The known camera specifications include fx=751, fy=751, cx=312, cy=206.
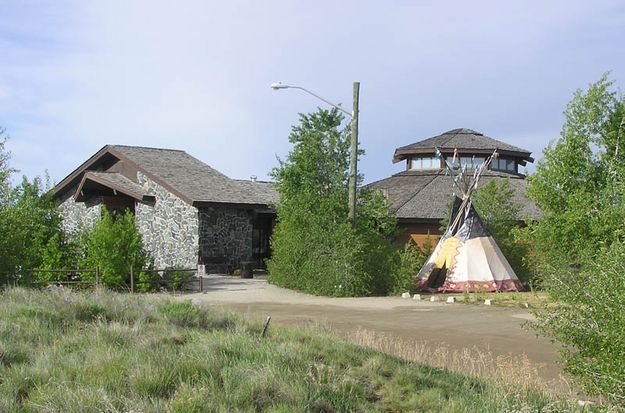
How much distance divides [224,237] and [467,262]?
39.3ft

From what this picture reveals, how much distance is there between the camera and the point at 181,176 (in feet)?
111

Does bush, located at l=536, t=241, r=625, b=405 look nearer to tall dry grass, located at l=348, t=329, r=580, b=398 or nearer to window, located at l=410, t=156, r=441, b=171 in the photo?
tall dry grass, located at l=348, t=329, r=580, b=398

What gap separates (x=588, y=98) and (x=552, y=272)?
14405 mm

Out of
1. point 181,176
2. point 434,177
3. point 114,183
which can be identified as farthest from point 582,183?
point 114,183

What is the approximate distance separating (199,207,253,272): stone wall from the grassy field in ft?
73.2

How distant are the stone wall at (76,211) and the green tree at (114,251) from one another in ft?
39.0

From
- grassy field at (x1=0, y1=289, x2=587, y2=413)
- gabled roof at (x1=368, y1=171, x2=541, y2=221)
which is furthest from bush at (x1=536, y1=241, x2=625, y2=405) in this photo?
gabled roof at (x1=368, y1=171, x2=541, y2=221)

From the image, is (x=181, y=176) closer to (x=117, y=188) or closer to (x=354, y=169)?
(x=117, y=188)

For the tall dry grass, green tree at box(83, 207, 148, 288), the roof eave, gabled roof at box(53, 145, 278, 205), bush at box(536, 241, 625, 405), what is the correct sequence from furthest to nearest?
the roof eave < gabled roof at box(53, 145, 278, 205) < green tree at box(83, 207, 148, 288) < the tall dry grass < bush at box(536, 241, 625, 405)

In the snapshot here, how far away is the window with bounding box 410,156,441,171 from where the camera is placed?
40.0m

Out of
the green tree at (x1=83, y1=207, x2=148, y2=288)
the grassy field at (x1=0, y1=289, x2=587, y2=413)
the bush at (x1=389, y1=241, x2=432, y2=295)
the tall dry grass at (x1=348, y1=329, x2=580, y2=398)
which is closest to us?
the grassy field at (x1=0, y1=289, x2=587, y2=413)

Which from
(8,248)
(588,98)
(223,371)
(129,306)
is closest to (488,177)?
(588,98)

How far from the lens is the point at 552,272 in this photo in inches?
350

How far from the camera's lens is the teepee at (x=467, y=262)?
83.7 ft
